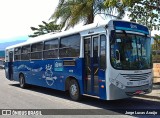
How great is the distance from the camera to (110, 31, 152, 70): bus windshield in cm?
1019

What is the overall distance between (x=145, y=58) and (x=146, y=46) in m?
0.47

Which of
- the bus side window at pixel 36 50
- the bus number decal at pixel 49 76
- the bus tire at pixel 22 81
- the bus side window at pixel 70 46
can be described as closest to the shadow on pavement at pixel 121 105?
the bus side window at pixel 70 46

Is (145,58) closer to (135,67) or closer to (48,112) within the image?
(135,67)

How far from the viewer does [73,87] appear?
12219mm

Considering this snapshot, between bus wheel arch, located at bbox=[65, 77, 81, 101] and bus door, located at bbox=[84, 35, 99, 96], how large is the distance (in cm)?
68

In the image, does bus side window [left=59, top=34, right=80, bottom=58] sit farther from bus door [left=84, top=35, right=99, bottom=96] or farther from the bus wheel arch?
the bus wheel arch

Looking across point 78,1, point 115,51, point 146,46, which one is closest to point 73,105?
point 115,51

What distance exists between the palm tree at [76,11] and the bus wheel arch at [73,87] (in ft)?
24.9

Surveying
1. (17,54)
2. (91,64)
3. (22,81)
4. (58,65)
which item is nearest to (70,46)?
(58,65)

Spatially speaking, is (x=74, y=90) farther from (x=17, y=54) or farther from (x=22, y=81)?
(x=17, y=54)

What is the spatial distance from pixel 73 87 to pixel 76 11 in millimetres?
8598

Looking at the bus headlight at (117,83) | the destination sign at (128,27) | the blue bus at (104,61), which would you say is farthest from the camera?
the destination sign at (128,27)

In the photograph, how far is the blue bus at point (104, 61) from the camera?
33.3 feet

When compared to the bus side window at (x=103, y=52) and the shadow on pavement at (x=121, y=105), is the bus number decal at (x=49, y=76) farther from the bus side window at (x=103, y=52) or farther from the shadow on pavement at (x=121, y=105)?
the bus side window at (x=103, y=52)
